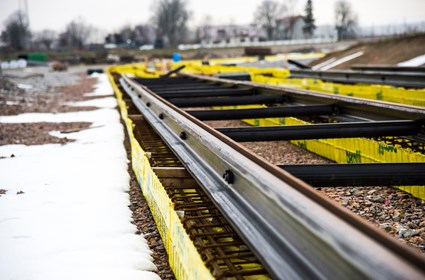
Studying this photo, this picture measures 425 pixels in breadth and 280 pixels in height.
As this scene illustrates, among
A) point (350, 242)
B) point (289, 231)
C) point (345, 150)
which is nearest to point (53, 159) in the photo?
point (345, 150)

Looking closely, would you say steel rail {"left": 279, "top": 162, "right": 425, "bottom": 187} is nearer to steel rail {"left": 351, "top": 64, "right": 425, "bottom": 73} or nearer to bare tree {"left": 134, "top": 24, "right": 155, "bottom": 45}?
steel rail {"left": 351, "top": 64, "right": 425, "bottom": 73}

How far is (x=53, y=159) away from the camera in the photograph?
6.90 metres

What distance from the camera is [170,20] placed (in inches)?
5059

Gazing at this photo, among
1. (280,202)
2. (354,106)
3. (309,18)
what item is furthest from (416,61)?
(309,18)

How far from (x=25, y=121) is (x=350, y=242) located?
11.6 meters

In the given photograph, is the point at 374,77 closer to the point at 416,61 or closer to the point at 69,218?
the point at 416,61

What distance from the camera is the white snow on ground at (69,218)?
10.4 ft

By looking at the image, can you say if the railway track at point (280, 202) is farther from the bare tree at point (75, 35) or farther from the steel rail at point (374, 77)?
the bare tree at point (75, 35)

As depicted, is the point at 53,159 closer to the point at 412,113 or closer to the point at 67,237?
the point at 67,237

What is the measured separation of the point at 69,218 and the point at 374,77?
10334 mm

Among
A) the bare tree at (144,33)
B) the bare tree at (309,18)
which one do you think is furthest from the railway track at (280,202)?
the bare tree at (144,33)

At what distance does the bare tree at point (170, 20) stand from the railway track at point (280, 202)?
122391mm

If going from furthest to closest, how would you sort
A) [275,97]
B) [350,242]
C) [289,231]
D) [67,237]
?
[275,97] → [67,237] → [289,231] → [350,242]

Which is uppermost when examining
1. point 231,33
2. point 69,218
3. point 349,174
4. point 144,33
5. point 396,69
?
point 144,33
